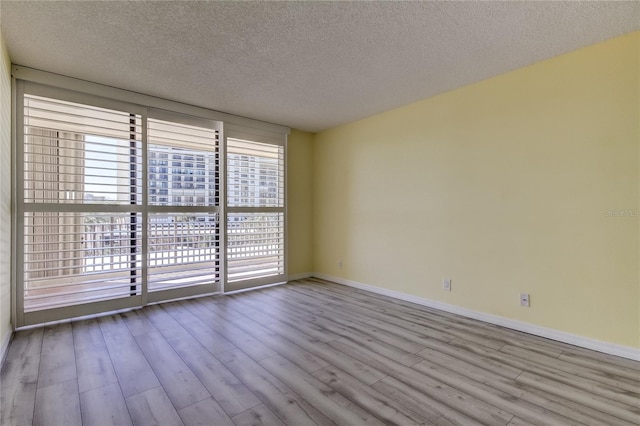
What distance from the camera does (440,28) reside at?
2.21 meters

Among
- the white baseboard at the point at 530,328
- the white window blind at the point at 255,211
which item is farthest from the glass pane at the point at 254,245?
the white baseboard at the point at 530,328

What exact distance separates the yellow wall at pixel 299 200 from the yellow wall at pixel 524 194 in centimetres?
128

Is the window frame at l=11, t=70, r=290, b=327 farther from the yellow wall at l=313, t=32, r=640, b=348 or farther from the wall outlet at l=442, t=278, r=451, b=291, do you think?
the wall outlet at l=442, t=278, r=451, b=291

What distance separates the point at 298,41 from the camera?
7.81 feet

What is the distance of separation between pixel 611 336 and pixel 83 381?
155 inches

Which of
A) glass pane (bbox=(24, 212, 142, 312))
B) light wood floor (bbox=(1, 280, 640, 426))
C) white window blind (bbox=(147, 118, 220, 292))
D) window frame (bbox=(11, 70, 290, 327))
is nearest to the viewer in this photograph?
light wood floor (bbox=(1, 280, 640, 426))

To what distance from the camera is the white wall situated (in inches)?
91.6

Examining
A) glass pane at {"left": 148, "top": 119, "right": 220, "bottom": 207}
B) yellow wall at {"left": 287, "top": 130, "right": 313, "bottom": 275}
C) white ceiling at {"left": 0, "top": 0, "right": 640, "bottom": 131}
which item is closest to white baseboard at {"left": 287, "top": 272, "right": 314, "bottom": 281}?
yellow wall at {"left": 287, "top": 130, "right": 313, "bottom": 275}

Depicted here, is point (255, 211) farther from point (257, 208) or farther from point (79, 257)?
point (79, 257)

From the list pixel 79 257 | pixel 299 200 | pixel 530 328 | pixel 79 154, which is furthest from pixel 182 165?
pixel 530 328

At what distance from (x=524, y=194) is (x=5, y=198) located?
Answer: 4635 mm

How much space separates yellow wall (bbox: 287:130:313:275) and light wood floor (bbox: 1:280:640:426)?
6.33ft

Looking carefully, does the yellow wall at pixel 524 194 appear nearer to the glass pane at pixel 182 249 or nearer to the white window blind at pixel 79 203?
the glass pane at pixel 182 249

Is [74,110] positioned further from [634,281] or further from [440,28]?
[634,281]
